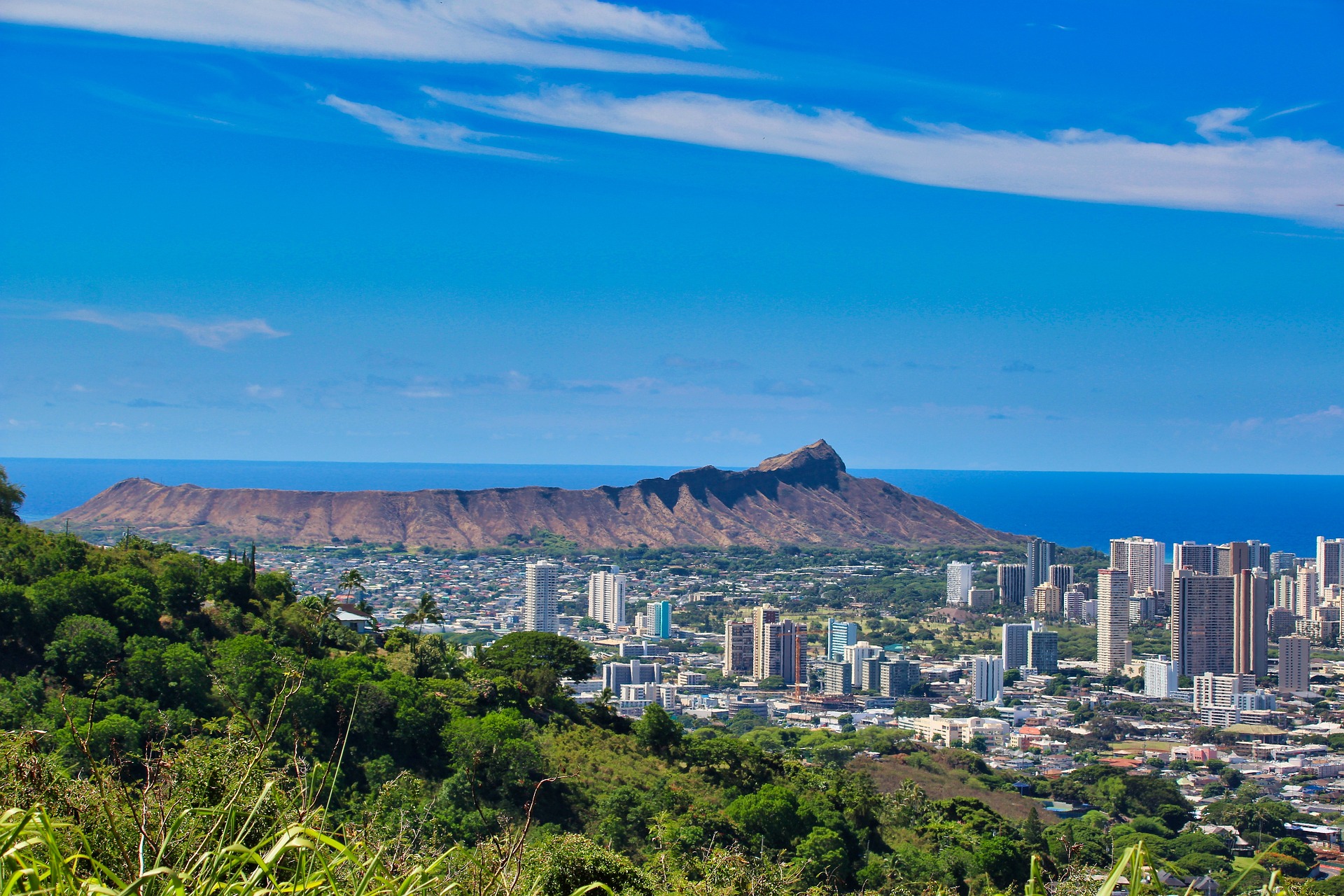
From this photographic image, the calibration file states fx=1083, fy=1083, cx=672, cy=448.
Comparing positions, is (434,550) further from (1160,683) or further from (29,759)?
(29,759)

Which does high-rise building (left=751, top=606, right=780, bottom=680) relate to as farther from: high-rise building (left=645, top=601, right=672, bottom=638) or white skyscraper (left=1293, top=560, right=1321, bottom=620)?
white skyscraper (left=1293, top=560, right=1321, bottom=620)

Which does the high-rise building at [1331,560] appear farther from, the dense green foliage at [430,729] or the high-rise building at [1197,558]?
the dense green foliage at [430,729]

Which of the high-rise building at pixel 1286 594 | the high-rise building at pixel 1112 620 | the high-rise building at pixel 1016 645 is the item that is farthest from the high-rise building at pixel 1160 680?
the high-rise building at pixel 1286 594

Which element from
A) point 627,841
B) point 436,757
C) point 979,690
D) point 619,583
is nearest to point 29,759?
point 627,841

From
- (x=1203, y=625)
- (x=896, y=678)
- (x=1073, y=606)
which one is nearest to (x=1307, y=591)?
(x=1073, y=606)

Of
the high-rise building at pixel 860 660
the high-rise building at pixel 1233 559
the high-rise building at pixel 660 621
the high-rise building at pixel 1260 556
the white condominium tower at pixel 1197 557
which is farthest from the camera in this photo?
the high-rise building at pixel 1260 556
